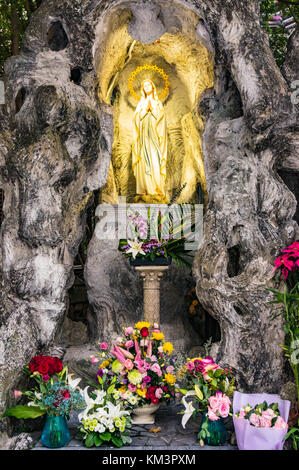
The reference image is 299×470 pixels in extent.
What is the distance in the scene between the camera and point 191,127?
705 cm

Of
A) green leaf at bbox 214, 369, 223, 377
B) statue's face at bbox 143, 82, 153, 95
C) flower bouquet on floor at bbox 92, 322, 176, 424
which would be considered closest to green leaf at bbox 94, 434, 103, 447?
flower bouquet on floor at bbox 92, 322, 176, 424

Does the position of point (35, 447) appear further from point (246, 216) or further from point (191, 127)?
point (191, 127)

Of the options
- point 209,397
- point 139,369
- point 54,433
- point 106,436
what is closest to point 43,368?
point 54,433

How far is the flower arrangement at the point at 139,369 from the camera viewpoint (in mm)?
4344

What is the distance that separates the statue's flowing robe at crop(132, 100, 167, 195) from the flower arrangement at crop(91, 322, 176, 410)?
298 cm

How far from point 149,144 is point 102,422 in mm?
4331

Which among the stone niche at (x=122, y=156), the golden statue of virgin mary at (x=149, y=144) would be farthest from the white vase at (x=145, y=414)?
the golden statue of virgin mary at (x=149, y=144)

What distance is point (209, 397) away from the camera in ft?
13.2

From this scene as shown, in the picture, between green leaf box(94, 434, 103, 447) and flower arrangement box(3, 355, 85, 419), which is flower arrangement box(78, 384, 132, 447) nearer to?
green leaf box(94, 434, 103, 447)

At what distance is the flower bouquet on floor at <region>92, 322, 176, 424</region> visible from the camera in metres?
4.34

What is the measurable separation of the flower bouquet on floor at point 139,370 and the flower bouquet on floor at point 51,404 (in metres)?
0.36

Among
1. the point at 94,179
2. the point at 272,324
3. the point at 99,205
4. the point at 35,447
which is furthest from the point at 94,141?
the point at 35,447

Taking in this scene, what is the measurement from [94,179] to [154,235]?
112cm

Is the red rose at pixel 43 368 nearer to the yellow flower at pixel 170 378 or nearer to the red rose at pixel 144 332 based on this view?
the red rose at pixel 144 332
